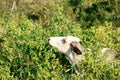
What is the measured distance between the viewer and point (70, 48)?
6.64 metres

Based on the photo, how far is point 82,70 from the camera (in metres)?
6.52

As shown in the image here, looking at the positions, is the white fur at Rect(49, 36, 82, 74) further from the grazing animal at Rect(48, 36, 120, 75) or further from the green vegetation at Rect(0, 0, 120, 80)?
the green vegetation at Rect(0, 0, 120, 80)

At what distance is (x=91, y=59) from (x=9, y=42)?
1616 mm

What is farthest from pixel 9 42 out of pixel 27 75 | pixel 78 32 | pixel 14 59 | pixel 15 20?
pixel 15 20

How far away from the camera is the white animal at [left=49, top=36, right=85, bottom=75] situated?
21.5 feet

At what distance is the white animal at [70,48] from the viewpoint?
6.56 m

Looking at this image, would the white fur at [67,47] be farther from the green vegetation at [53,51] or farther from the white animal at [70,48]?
the green vegetation at [53,51]

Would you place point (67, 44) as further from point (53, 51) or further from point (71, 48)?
point (53, 51)

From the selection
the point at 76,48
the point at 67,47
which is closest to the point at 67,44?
the point at 67,47

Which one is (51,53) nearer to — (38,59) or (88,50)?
(38,59)

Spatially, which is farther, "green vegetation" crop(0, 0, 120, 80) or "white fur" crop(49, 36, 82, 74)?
"white fur" crop(49, 36, 82, 74)

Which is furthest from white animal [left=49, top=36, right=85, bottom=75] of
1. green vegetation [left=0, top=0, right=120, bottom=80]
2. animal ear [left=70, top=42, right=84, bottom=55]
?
green vegetation [left=0, top=0, right=120, bottom=80]

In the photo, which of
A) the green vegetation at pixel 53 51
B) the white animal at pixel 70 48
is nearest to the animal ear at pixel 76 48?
the white animal at pixel 70 48

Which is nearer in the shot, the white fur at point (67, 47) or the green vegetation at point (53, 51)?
the green vegetation at point (53, 51)
